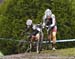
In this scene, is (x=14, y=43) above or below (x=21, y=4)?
below

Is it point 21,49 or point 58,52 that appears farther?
point 21,49

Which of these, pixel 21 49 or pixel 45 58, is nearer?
pixel 45 58

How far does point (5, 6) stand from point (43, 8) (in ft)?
5.94

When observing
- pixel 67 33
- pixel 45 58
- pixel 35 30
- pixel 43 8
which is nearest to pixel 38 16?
pixel 43 8

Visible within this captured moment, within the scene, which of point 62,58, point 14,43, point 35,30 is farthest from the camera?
point 14,43

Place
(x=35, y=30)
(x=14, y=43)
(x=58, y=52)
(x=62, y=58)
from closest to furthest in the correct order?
1. (x=62, y=58)
2. (x=58, y=52)
3. (x=35, y=30)
4. (x=14, y=43)

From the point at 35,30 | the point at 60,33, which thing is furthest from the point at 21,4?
the point at 35,30

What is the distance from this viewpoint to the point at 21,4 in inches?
643

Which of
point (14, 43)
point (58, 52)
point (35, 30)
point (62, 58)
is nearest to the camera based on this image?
point (62, 58)

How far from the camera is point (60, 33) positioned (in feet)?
52.2

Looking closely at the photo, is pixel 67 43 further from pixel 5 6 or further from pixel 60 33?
pixel 5 6

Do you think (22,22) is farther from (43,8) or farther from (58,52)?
(58,52)

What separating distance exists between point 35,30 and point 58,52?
1.22 metres

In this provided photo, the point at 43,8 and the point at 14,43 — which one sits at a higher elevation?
the point at 43,8
